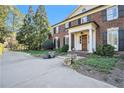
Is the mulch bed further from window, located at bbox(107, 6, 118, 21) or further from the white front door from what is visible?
window, located at bbox(107, 6, 118, 21)

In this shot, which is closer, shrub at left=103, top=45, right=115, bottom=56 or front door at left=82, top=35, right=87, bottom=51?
shrub at left=103, top=45, right=115, bottom=56

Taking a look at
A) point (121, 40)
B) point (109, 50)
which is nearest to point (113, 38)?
point (121, 40)

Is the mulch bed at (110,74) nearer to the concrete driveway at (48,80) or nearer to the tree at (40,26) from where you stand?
the concrete driveway at (48,80)

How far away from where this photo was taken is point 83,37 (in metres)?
13.7

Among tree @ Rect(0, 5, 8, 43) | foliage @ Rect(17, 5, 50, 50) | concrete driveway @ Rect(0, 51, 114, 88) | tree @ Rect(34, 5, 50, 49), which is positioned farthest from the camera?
tree @ Rect(34, 5, 50, 49)

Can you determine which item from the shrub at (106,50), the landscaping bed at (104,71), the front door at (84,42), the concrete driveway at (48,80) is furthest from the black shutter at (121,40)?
the concrete driveway at (48,80)

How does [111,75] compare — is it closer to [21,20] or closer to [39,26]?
[21,20]

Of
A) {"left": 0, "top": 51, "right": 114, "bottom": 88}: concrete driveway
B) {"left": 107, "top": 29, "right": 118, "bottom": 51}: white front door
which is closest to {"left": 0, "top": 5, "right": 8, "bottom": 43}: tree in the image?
{"left": 0, "top": 51, "right": 114, "bottom": 88}: concrete driveway

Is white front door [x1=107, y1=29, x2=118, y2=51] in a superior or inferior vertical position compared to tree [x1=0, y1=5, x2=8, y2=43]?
inferior

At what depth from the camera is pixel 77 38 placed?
1428 cm

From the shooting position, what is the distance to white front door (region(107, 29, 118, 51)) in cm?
1048
